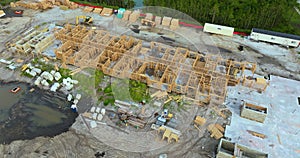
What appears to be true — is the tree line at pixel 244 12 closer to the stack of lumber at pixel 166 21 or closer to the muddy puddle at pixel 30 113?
the stack of lumber at pixel 166 21

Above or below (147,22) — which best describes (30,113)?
below

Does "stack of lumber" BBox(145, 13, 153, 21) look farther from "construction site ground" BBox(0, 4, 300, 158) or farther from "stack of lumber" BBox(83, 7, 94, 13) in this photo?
"stack of lumber" BBox(83, 7, 94, 13)

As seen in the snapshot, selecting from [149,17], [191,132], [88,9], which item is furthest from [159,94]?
[88,9]

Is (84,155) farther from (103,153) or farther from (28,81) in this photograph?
(28,81)

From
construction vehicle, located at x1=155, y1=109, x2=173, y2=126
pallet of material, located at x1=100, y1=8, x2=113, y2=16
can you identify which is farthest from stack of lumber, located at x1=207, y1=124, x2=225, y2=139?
pallet of material, located at x1=100, y1=8, x2=113, y2=16

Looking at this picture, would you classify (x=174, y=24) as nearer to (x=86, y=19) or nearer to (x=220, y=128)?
(x=86, y=19)

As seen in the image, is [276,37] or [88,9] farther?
[88,9]
